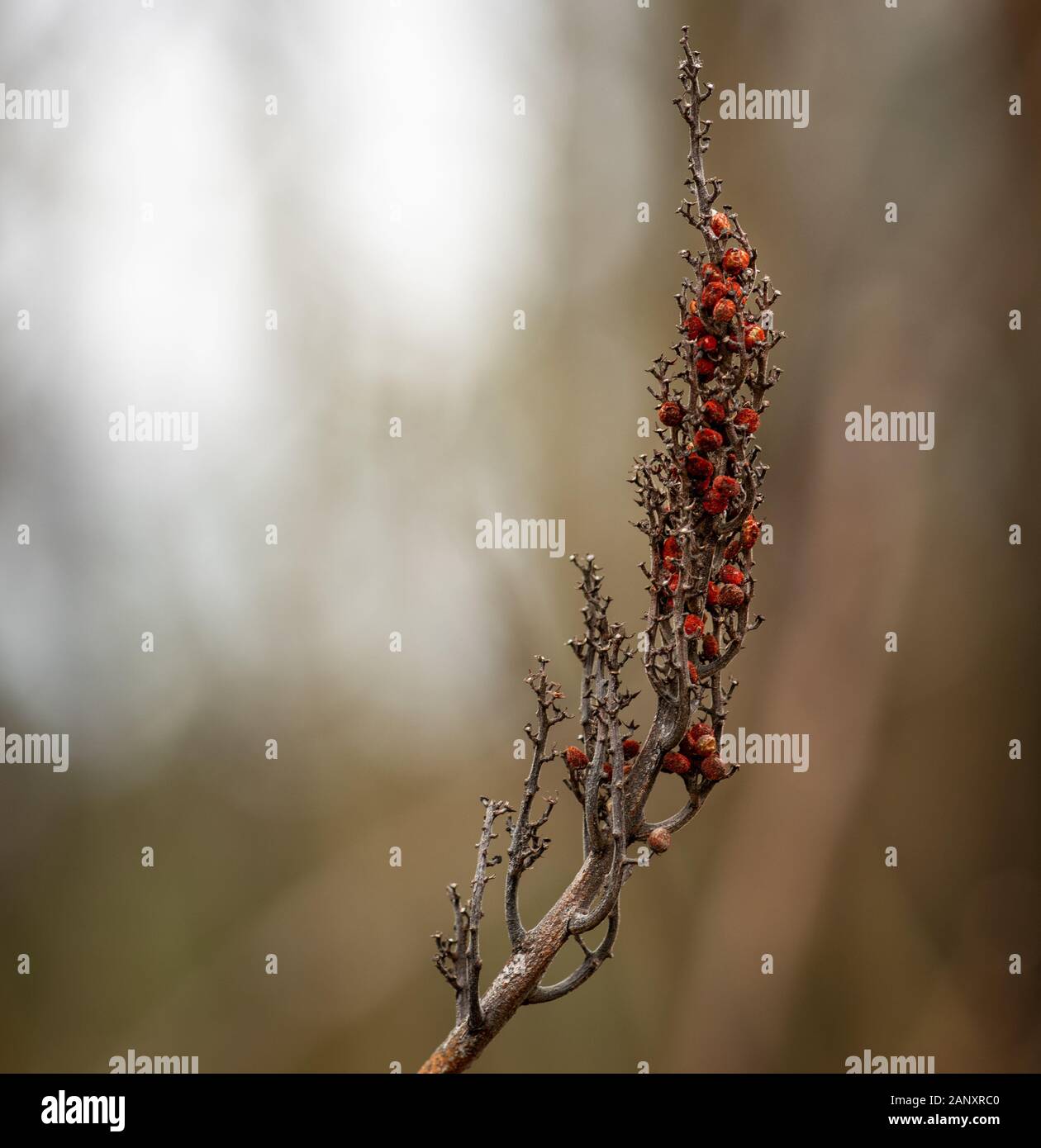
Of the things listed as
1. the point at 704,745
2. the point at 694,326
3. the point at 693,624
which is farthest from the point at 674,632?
the point at 694,326

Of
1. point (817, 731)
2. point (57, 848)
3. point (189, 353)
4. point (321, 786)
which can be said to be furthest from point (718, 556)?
point (57, 848)

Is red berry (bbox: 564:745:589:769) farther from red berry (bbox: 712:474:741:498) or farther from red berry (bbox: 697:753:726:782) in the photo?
red berry (bbox: 712:474:741:498)

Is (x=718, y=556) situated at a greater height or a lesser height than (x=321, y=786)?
greater

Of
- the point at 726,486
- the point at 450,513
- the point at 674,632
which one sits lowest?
the point at 674,632

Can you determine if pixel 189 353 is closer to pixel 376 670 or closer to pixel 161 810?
pixel 376 670

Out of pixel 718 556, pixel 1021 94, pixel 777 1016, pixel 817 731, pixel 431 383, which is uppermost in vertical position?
pixel 1021 94

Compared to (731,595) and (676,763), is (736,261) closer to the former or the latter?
(731,595)

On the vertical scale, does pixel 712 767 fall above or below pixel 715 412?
below

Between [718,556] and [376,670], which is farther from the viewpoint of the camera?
[376,670]
